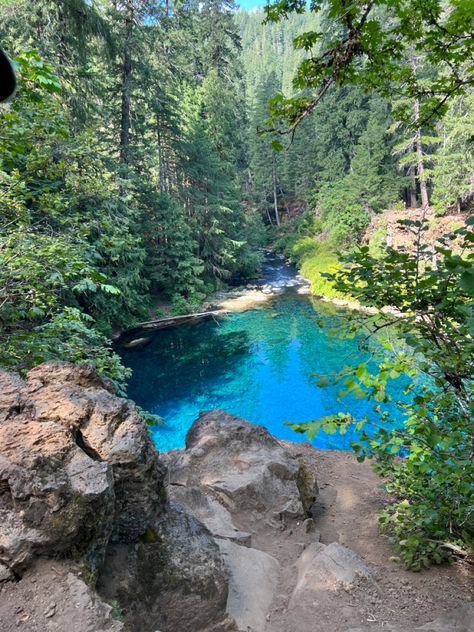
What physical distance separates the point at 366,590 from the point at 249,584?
1.27 m

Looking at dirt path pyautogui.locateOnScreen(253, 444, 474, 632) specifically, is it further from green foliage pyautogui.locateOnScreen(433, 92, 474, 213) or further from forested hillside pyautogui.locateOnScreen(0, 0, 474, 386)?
green foliage pyautogui.locateOnScreen(433, 92, 474, 213)

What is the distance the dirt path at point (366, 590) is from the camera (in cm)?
381

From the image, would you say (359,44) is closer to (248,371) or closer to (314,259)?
(248,371)

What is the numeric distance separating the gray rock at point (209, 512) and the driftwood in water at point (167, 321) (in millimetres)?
15162

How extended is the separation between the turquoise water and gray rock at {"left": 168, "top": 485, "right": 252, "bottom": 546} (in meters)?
5.84

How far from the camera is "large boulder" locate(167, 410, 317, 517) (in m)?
6.20

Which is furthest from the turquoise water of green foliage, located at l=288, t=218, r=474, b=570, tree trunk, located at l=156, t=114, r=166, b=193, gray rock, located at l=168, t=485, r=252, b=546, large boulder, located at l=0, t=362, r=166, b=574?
tree trunk, located at l=156, t=114, r=166, b=193

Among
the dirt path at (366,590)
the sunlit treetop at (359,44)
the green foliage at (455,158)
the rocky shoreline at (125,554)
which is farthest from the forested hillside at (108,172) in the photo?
the green foliage at (455,158)

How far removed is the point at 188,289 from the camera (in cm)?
2442

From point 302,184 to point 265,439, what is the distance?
133ft

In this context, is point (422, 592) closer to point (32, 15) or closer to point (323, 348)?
point (323, 348)

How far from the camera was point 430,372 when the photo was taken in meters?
3.50

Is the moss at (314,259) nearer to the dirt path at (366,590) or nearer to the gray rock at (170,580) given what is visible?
the dirt path at (366,590)

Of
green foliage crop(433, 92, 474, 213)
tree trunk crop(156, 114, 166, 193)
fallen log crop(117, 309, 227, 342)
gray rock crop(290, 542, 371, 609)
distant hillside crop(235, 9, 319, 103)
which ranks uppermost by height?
distant hillside crop(235, 9, 319, 103)
